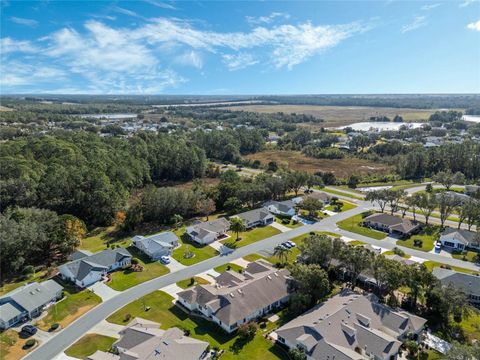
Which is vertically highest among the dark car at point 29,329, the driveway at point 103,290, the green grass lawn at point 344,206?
the dark car at point 29,329

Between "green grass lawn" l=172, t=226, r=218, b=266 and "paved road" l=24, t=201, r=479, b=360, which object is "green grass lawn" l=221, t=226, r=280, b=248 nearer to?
"paved road" l=24, t=201, r=479, b=360

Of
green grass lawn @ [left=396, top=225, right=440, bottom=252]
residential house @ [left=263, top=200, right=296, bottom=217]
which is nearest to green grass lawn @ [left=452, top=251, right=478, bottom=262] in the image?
green grass lawn @ [left=396, top=225, right=440, bottom=252]

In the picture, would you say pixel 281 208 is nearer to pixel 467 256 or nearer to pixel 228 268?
pixel 228 268

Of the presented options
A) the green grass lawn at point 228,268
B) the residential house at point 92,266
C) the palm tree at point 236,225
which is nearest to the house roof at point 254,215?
the palm tree at point 236,225

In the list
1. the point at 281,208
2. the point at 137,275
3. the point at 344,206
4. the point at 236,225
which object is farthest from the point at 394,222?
the point at 137,275

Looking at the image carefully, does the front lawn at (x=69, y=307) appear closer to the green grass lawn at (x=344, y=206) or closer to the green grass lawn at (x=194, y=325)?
the green grass lawn at (x=194, y=325)

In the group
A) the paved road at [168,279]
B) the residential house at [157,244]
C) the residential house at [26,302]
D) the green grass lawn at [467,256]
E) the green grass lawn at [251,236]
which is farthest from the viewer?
the green grass lawn at [251,236]
